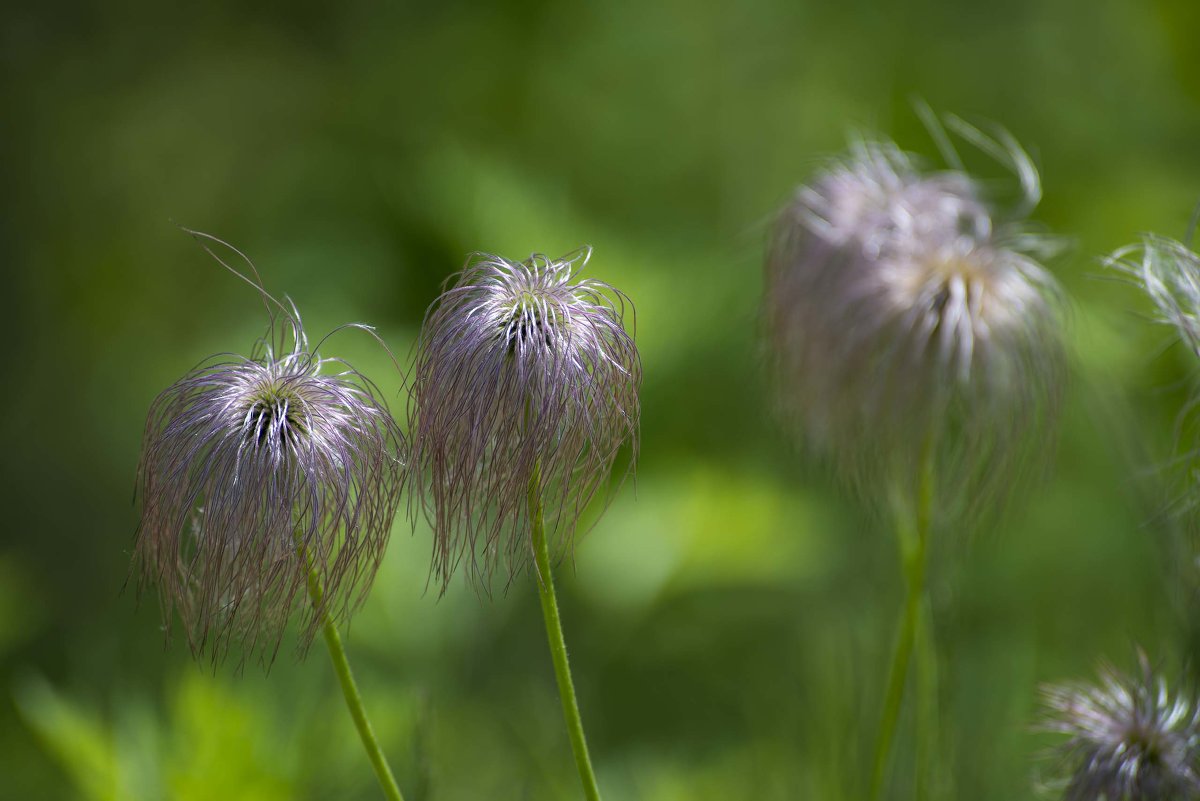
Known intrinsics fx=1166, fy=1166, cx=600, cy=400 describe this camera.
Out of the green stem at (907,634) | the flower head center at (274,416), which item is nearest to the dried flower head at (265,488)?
the flower head center at (274,416)

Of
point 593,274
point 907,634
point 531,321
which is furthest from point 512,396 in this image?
point 593,274

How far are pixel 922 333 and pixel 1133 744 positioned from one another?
0.12 metres

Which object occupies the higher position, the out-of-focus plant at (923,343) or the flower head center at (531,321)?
the out-of-focus plant at (923,343)

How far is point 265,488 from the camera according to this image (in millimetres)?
234

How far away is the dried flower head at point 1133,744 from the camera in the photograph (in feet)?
0.91

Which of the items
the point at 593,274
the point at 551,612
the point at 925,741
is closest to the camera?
the point at 551,612

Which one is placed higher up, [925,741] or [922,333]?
[922,333]

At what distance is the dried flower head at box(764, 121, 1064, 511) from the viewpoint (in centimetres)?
34

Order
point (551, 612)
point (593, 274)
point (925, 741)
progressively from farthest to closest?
point (593, 274) < point (925, 741) < point (551, 612)

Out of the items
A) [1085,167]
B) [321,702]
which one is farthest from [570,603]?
[1085,167]

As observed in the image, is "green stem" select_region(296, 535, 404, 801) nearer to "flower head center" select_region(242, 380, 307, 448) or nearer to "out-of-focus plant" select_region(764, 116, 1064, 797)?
"flower head center" select_region(242, 380, 307, 448)

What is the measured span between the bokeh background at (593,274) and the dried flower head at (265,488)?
0.27 meters

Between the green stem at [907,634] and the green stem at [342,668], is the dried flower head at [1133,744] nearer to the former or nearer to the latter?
the green stem at [907,634]

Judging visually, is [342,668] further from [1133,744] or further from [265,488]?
[1133,744]
